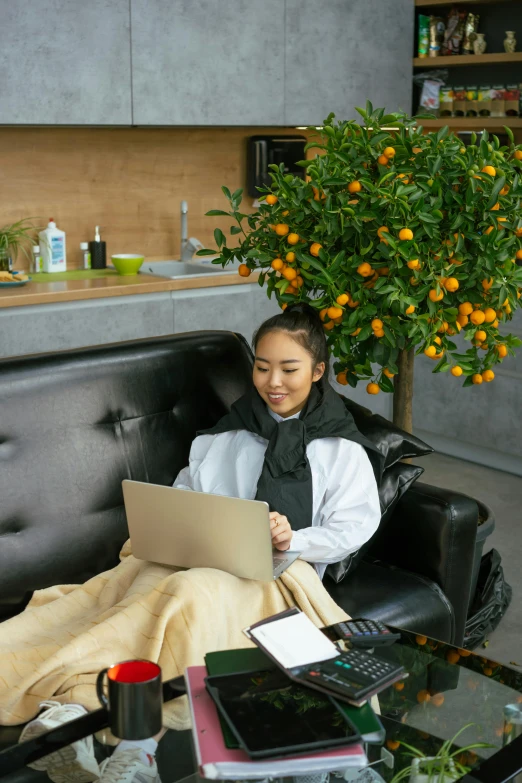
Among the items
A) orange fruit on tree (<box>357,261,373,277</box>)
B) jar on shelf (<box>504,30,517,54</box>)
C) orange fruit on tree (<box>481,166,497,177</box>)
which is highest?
jar on shelf (<box>504,30,517,54</box>)

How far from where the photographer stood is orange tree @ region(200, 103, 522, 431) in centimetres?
208

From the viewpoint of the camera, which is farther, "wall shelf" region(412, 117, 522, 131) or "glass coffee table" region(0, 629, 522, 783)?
"wall shelf" region(412, 117, 522, 131)

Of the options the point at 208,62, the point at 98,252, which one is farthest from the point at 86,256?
the point at 208,62

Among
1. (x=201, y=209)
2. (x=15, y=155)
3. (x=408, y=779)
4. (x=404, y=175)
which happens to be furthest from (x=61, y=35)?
(x=408, y=779)

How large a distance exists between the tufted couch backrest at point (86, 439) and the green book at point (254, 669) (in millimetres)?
764

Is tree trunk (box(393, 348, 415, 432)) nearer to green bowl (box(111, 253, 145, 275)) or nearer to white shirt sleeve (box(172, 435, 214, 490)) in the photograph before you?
white shirt sleeve (box(172, 435, 214, 490))

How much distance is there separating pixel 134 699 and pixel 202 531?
1.71 feet

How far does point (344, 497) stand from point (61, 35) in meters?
2.40

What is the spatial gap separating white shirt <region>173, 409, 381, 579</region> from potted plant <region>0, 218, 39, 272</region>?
6.52 feet

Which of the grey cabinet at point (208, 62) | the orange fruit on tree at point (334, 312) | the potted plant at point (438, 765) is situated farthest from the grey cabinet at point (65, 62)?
the potted plant at point (438, 765)

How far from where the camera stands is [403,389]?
2.58m

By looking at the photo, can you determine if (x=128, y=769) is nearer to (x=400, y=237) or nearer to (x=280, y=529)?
(x=280, y=529)

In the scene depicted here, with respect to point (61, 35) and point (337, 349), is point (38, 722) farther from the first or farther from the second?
point (61, 35)

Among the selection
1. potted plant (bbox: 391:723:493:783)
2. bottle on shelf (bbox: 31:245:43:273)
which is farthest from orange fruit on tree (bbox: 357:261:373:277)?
bottle on shelf (bbox: 31:245:43:273)
